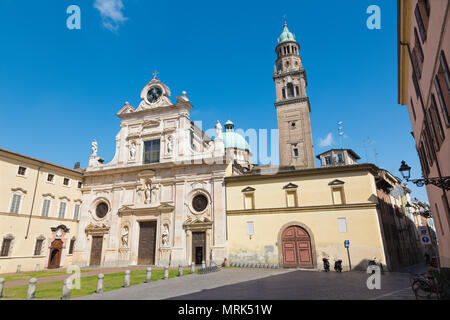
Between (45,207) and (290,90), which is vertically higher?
(290,90)

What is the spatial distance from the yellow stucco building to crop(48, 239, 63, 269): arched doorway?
1872 cm

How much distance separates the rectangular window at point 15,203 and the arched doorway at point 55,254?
17.5 ft

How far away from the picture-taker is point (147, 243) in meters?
29.0

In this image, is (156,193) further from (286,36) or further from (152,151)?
(286,36)

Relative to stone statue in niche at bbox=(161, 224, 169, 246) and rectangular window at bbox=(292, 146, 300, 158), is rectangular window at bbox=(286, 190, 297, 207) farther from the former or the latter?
rectangular window at bbox=(292, 146, 300, 158)

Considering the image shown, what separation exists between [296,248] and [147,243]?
15.5 meters

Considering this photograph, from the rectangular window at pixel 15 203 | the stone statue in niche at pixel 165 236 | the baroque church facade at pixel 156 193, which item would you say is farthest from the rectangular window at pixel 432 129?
the rectangular window at pixel 15 203

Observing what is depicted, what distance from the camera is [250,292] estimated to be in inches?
466

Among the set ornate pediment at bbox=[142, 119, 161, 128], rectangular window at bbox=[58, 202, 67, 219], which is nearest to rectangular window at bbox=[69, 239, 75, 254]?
rectangular window at bbox=[58, 202, 67, 219]

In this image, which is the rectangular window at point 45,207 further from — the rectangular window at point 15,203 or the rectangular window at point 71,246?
the rectangular window at point 71,246

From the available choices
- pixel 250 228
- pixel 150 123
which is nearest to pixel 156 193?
pixel 150 123
